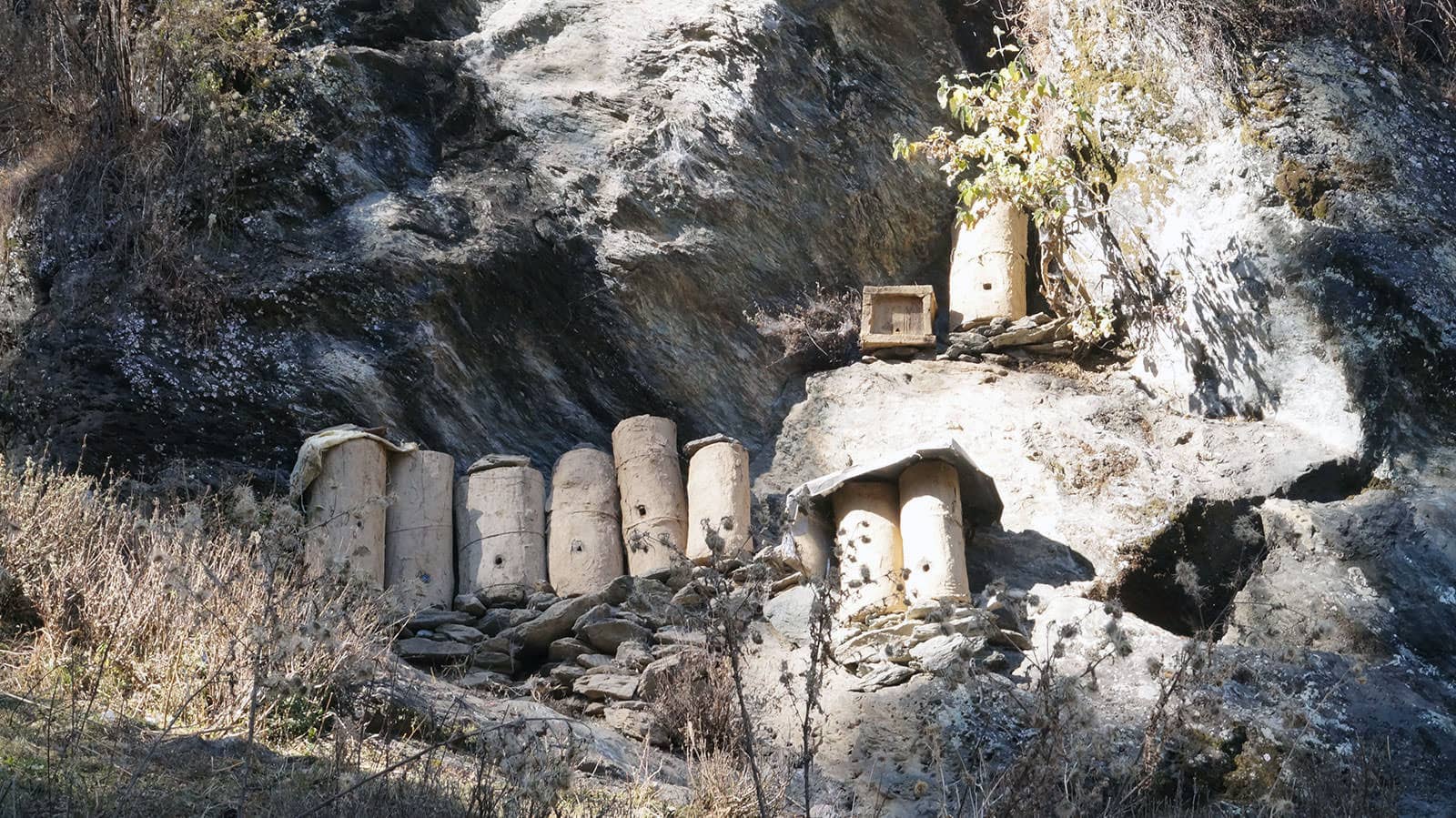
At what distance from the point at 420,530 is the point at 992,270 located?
4916 mm

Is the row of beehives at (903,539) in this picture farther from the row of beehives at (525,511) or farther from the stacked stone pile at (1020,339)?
the stacked stone pile at (1020,339)

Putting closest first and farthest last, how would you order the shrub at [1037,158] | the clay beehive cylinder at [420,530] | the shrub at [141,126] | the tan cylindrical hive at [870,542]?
1. the tan cylindrical hive at [870,542]
2. the clay beehive cylinder at [420,530]
3. the shrub at [141,126]
4. the shrub at [1037,158]

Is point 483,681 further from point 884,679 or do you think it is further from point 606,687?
point 884,679

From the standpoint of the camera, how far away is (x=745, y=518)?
364 inches

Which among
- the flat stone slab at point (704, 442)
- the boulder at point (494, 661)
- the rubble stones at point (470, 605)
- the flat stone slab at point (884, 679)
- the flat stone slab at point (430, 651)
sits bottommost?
the flat stone slab at point (884, 679)

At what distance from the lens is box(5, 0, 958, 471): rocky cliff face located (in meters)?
9.67

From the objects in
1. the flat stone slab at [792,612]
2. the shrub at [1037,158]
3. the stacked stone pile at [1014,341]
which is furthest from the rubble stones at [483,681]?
the shrub at [1037,158]

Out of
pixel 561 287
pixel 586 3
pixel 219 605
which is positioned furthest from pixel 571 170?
pixel 219 605

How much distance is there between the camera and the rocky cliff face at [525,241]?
967 centimetres

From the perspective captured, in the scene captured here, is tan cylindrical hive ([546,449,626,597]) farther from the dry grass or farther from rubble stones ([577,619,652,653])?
the dry grass

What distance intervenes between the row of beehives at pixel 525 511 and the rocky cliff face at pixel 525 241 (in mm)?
827

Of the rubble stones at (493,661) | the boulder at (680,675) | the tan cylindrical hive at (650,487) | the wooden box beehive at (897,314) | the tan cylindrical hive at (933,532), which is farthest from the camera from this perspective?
the wooden box beehive at (897,314)

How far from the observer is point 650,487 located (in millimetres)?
9375

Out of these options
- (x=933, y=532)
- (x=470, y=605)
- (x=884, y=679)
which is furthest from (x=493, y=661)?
(x=933, y=532)
